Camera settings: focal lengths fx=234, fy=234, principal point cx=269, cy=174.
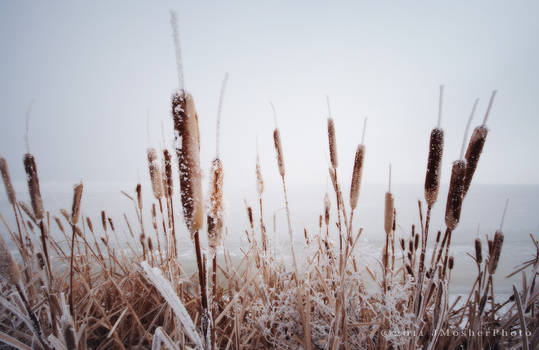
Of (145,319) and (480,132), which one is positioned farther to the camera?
(145,319)

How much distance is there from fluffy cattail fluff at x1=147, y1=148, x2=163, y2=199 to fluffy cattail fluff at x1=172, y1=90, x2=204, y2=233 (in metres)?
1.01

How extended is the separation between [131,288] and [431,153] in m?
2.04

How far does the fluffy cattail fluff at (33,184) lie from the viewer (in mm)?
803

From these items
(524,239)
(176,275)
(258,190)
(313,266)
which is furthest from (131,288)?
(524,239)

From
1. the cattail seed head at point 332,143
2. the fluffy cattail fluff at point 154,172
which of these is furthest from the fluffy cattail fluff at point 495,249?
the fluffy cattail fluff at point 154,172

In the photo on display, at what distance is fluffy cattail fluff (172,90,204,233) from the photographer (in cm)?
43

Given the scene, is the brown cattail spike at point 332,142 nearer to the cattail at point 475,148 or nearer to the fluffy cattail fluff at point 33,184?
the cattail at point 475,148

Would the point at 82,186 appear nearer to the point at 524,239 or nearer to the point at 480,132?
the point at 480,132

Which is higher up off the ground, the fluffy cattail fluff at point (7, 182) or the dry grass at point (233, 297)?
the fluffy cattail fluff at point (7, 182)

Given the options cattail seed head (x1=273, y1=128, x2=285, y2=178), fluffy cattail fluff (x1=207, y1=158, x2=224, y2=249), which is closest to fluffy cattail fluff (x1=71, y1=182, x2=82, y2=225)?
fluffy cattail fluff (x1=207, y1=158, x2=224, y2=249)

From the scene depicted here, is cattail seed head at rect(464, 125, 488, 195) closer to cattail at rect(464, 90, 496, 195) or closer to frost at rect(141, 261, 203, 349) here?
cattail at rect(464, 90, 496, 195)

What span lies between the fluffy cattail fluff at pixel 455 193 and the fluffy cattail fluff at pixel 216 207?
2.41 feet

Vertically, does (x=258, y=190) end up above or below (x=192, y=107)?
below

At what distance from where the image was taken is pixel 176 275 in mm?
1350
